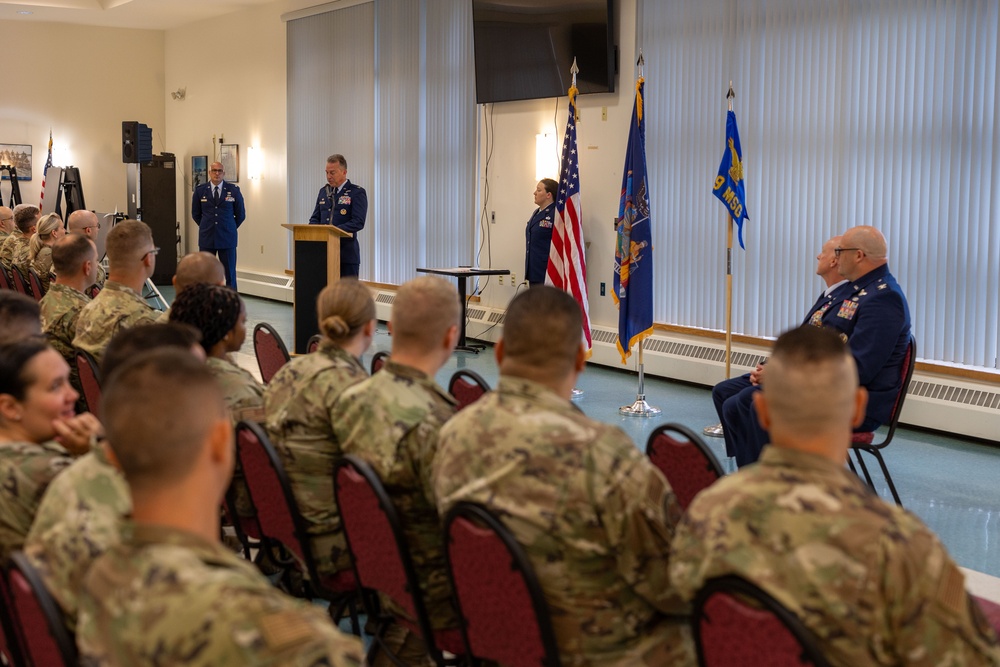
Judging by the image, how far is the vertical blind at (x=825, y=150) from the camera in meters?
6.51

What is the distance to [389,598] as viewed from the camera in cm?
270

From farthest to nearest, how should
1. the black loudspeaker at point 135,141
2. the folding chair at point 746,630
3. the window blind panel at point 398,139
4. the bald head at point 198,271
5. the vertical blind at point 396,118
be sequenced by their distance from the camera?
the black loudspeaker at point 135,141 < the window blind panel at point 398,139 < the vertical blind at point 396,118 < the bald head at point 198,271 < the folding chair at point 746,630

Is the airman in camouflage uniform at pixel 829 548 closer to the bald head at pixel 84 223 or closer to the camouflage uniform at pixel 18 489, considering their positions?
the camouflage uniform at pixel 18 489

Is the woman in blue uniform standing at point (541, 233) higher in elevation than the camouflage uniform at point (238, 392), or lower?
higher

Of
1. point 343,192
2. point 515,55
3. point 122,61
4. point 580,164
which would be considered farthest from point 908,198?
point 122,61

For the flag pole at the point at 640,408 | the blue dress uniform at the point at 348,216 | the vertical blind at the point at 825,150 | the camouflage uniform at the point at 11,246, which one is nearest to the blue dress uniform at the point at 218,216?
the blue dress uniform at the point at 348,216

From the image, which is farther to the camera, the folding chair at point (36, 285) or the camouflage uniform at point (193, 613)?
the folding chair at point (36, 285)

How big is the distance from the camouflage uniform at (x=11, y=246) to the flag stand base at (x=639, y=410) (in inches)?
215

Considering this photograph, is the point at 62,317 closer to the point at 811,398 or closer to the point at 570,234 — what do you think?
the point at 570,234

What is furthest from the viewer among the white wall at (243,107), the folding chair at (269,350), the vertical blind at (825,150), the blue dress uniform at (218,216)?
the white wall at (243,107)

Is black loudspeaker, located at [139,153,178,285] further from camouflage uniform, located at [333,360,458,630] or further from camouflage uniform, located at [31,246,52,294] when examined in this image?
camouflage uniform, located at [333,360,458,630]

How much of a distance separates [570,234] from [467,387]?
12.4ft

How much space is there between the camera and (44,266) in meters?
8.03

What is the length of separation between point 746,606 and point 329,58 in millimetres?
12550
